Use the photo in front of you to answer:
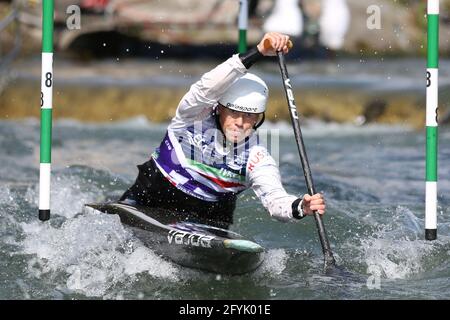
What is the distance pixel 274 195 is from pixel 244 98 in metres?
0.61

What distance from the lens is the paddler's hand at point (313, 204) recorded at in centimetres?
579

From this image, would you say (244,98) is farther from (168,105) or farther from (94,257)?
(168,105)

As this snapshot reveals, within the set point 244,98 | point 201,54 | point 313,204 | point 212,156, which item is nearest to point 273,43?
point 244,98

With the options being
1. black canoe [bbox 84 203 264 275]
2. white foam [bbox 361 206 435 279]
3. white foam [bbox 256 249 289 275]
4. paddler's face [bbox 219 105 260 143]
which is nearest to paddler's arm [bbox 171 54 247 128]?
paddler's face [bbox 219 105 260 143]

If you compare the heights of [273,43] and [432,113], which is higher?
[273,43]

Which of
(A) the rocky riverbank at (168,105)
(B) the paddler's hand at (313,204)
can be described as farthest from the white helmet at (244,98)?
(A) the rocky riverbank at (168,105)

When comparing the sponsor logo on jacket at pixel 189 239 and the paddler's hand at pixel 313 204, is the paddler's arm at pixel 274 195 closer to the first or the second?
the paddler's hand at pixel 313 204

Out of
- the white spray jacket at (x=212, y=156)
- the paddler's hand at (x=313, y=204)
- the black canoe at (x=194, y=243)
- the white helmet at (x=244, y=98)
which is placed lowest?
the black canoe at (x=194, y=243)

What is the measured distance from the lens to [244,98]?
614 centimetres

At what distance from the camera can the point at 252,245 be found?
592cm

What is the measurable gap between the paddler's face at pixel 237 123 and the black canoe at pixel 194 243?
579 millimetres

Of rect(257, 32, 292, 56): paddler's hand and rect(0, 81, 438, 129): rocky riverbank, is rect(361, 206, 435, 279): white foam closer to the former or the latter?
rect(257, 32, 292, 56): paddler's hand

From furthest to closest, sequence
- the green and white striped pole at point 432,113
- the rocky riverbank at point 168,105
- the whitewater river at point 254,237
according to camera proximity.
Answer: the rocky riverbank at point 168,105
the green and white striped pole at point 432,113
the whitewater river at point 254,237
